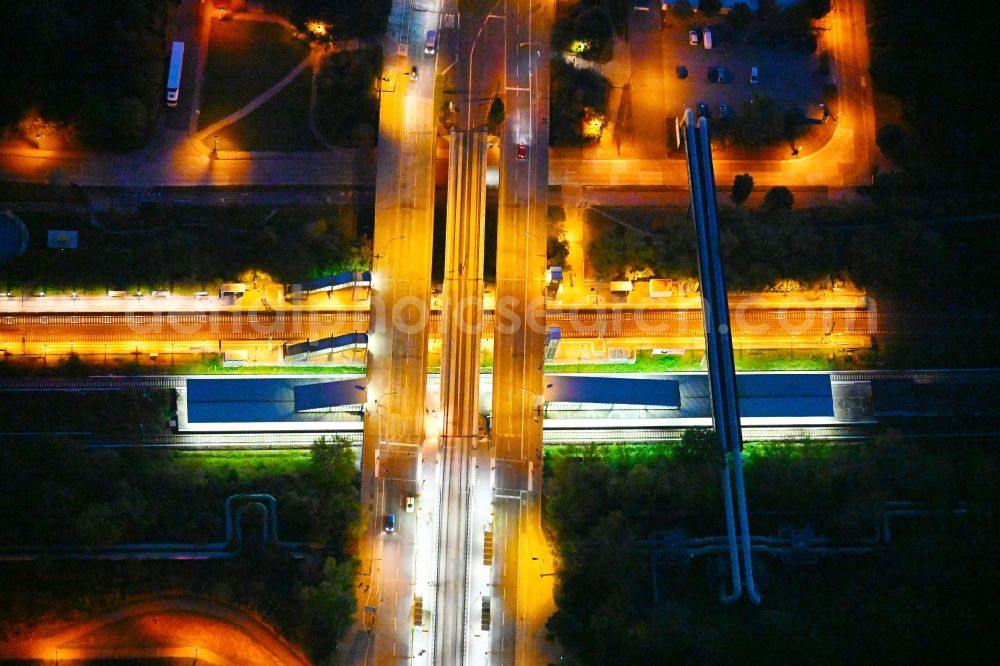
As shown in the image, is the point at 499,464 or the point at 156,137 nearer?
the point at 499,464

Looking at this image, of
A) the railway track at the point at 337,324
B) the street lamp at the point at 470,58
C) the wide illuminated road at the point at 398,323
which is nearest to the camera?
the wide illuminated road at the point at 398,323

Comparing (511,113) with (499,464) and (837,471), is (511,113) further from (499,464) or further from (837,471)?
(837,471)

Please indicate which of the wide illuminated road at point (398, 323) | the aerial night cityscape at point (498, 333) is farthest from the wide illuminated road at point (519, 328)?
the wide illuminated road at point (398, 323)

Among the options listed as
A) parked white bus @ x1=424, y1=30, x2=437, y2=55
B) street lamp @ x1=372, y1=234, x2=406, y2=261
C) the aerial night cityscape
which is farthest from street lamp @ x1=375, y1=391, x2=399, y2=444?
parked white bus @ x1=424, y1=30, x2=437, y2=55

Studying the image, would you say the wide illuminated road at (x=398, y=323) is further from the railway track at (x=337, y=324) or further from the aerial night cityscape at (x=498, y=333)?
the railway track at (x=337, y=324)

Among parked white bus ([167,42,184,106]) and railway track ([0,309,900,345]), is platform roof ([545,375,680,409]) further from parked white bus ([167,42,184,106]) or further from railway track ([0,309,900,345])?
parked white bus ([167,42,184,106])

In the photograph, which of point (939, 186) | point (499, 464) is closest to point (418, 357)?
point (499, 464)

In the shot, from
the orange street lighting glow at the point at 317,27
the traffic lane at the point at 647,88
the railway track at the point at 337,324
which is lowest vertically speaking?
the railway track at the point at 337,324
